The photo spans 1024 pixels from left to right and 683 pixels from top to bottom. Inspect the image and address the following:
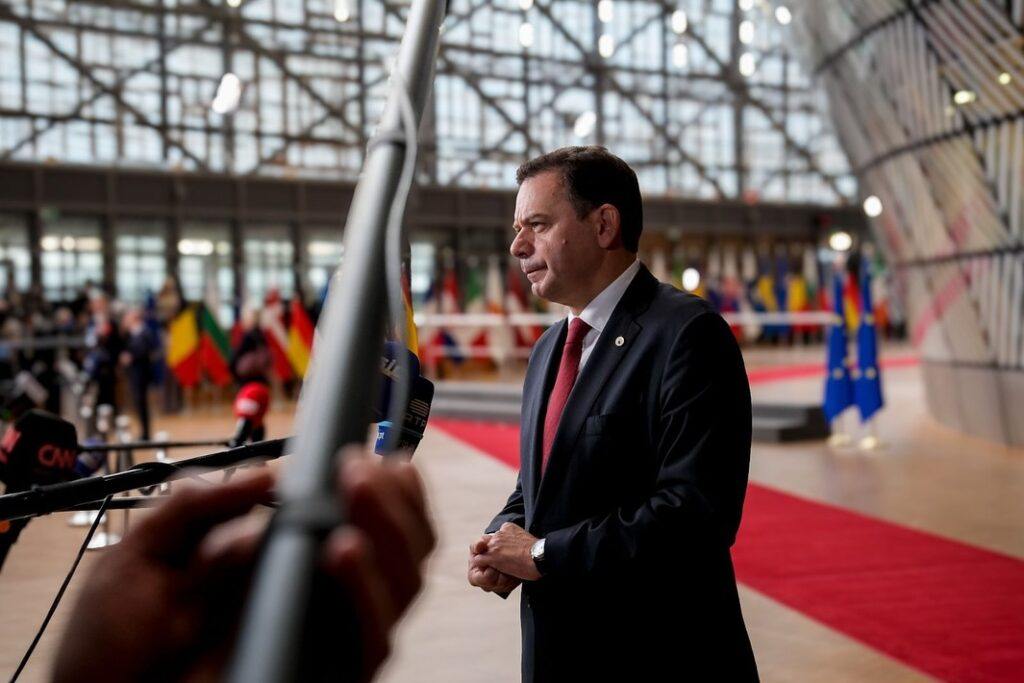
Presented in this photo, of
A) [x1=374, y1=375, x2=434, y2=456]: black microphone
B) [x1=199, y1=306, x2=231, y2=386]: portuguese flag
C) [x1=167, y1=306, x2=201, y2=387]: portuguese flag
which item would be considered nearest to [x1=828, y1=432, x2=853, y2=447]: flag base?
[x1=374, y1=375, x2=434, y2=456]: black microphone

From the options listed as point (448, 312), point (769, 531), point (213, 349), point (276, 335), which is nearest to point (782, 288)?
point (448, 312)

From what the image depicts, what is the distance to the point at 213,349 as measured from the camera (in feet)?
57.5

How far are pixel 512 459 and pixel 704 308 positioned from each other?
8761 mm

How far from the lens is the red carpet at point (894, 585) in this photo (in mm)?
4254

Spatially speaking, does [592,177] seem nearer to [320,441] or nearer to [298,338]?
[320,441]

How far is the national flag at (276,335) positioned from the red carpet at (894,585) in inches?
487

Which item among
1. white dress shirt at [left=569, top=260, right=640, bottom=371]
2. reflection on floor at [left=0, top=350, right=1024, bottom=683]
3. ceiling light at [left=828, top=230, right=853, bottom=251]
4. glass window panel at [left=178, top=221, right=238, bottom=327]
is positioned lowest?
reflection on floor at [left=0, top=350, right=1024, bottom=683]

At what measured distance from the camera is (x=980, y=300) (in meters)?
11.0

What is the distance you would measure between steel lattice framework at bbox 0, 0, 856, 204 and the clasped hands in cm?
1878

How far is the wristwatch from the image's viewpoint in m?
1.94

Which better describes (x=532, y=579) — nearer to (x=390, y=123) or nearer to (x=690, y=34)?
(x=390, y=123)

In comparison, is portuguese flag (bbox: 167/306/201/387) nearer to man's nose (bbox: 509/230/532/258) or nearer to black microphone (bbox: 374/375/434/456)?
man's nose (bbox: 509/230/532/258)

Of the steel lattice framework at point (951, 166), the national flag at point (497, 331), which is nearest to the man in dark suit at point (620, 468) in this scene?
the steel lattice framework at point (951, 166)

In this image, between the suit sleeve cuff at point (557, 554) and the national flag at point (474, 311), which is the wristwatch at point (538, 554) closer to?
the suit sleeve cuff at point (557, 554)
